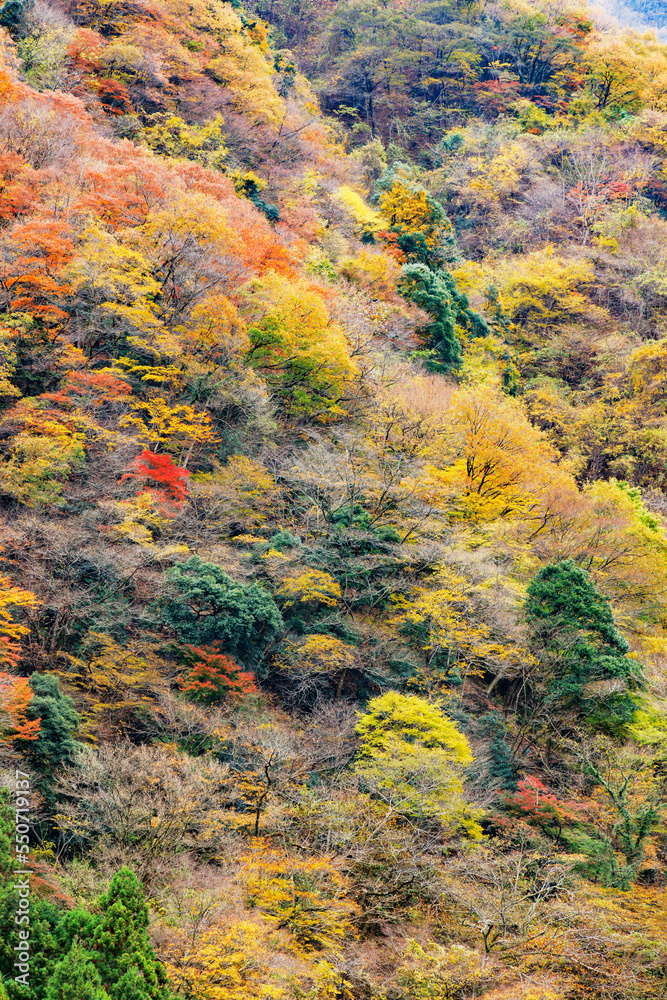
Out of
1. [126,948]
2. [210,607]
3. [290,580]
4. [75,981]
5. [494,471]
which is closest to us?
[75,981]

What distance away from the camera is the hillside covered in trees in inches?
484

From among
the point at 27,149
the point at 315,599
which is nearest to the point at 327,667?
the point at 315,599

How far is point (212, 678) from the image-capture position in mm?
17250

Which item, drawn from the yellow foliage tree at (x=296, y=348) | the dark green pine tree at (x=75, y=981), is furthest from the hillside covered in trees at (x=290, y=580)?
the yellow foliage tree at (x=296, y=348)

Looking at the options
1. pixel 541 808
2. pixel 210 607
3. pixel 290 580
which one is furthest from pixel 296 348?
pixel 541 808

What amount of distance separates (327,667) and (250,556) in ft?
12.2

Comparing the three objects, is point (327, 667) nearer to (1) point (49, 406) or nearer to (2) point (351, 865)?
(2) point (351, 865)

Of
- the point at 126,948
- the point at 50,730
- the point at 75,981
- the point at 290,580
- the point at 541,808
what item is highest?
the point at 75,981

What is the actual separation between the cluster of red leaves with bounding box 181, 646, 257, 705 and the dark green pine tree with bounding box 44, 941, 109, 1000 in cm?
774

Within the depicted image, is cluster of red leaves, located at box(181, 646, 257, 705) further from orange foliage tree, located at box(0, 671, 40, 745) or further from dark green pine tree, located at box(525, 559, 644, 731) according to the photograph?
dark green pine tree, located at box(525, 559, 644, 731)

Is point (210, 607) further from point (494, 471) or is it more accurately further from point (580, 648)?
point (494, 471)

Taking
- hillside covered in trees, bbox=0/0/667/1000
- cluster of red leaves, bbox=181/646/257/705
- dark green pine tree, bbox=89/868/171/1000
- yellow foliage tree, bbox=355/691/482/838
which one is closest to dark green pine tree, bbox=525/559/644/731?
hillside covered in trees, bbox=0/0/667/1000

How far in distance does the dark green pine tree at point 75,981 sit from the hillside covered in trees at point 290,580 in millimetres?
43

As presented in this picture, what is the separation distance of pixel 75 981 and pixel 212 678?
8481mm
